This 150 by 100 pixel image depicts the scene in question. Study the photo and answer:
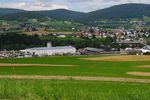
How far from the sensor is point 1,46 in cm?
14512

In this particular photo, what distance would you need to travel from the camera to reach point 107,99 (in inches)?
997

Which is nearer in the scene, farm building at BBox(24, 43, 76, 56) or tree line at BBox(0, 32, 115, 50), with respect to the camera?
farm building at BBox(24, 43, 76, 56)

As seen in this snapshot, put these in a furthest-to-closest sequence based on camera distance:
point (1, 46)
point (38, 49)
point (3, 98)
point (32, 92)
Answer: point (1, 46), point (38, 49), point (32, 92), point (3, 98)

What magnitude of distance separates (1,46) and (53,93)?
391ft

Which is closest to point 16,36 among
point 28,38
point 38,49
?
point 28,38

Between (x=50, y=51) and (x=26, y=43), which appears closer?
(x=50, y=51)

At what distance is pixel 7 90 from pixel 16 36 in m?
122

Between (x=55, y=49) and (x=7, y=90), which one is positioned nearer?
(x=7, y=90)

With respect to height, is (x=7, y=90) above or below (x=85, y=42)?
above

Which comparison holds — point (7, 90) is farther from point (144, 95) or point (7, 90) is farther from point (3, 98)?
point (144, 95)

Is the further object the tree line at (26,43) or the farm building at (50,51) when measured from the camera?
the tree line at (26,43)

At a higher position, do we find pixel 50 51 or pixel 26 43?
pixel 26 43

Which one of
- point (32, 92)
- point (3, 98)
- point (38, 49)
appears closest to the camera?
point (3, 98)

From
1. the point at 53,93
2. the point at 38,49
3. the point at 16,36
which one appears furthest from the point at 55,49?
the point at 53,93
